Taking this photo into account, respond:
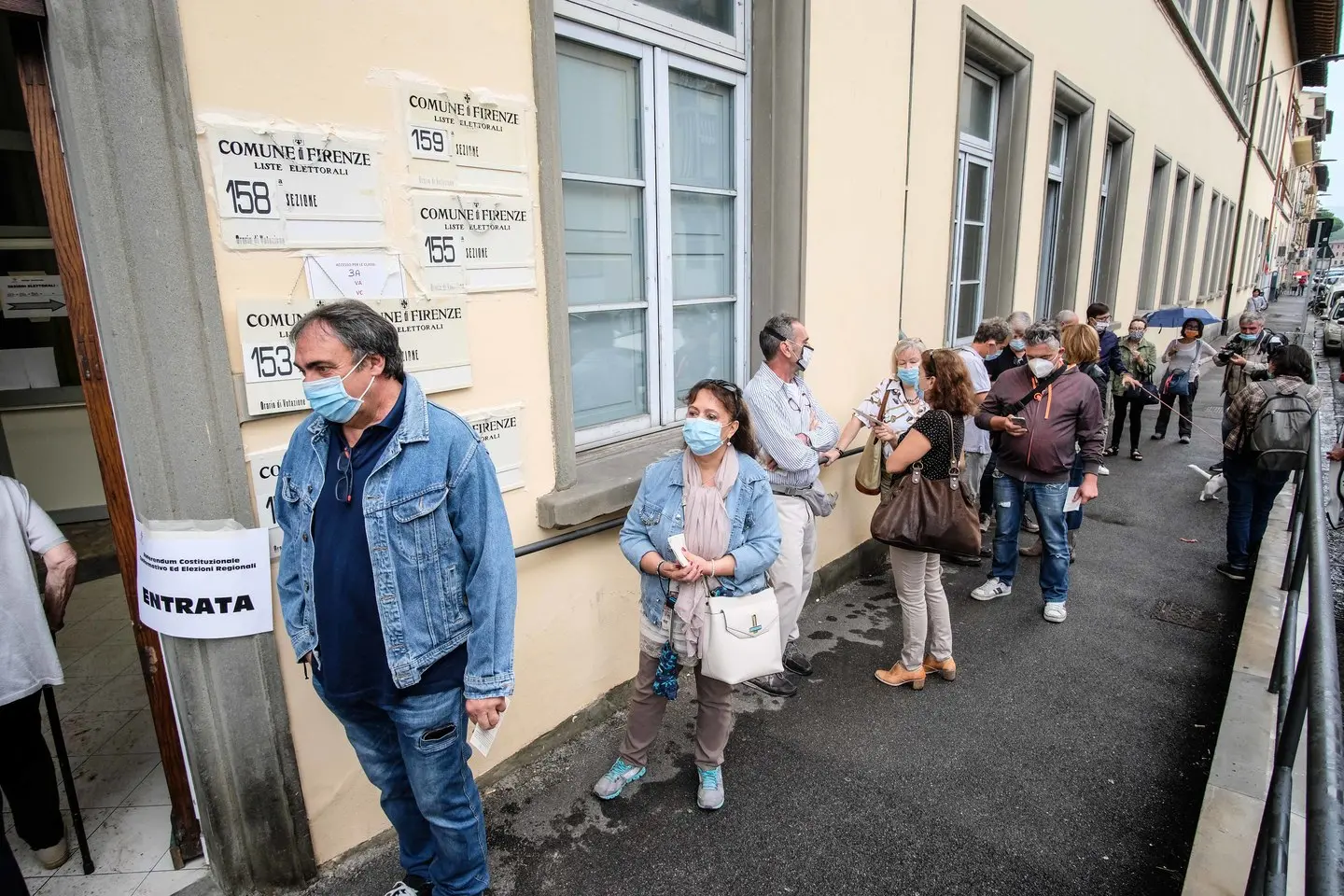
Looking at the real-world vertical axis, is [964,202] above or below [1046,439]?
above

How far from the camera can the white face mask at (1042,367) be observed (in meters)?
4.41

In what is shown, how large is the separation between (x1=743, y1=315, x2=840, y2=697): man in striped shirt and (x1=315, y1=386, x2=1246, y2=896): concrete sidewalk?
57cm

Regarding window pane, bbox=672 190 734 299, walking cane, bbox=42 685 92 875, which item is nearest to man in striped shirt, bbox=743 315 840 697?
window pane, bbox=672 190 734 299

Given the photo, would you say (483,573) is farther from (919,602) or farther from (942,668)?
(942,668)

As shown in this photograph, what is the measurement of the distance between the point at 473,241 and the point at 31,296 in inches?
204

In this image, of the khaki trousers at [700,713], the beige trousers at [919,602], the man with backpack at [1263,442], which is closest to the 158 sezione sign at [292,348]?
the khaki trousers at [700,713]

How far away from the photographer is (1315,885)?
1313 mm

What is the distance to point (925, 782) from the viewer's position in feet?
10.2

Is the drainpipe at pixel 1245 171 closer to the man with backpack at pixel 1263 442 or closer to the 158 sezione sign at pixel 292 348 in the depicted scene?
the man with backpack at pixel 1263 442

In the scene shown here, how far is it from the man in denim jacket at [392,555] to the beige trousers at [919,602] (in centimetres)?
227

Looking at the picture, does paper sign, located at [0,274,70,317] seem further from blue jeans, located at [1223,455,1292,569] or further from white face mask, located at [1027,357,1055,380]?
blue jeans, located at [1223,455,1292,569]

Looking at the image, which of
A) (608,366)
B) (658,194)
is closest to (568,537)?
(608,366)

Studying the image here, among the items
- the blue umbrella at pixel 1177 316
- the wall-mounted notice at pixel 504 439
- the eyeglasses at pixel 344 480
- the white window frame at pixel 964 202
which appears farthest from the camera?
the blue umbrella at pixel 1177 316

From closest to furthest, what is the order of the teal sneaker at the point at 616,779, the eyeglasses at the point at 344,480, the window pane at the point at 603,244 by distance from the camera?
1. the eyeglasses at the point at 344,480
2. the teal sneaker at the point at 616,779
3. the window pane at the point at 603,244
